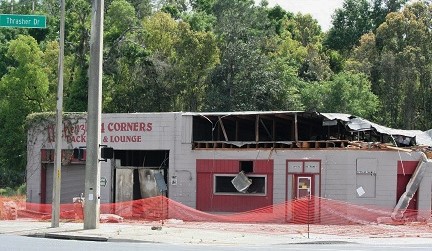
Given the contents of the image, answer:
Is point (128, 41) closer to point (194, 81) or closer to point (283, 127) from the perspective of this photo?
point (194, 81)

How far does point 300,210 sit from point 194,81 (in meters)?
34.3

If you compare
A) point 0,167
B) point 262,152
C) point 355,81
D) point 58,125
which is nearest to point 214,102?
point 355,81

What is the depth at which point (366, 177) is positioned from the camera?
3688 cm

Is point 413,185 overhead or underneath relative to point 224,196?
overhead

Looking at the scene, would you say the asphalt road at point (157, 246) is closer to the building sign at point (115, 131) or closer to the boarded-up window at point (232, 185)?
the boarded-up window at point (232, 185)

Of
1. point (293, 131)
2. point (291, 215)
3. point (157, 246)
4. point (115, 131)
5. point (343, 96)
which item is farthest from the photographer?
point (343, 96)

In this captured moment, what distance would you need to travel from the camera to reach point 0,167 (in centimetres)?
7331

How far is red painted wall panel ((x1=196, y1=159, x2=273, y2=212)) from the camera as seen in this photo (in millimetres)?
38438

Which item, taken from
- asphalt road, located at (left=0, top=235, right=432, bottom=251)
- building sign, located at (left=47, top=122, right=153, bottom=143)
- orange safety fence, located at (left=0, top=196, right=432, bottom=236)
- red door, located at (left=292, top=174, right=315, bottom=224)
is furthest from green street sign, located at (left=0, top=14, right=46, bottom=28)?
building sign, located at (left=47, top=122, right=153, bottom=143)

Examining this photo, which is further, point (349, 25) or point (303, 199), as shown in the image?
point (349, 25)

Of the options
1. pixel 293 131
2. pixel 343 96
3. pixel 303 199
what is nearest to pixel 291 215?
Result: pixel 303 199

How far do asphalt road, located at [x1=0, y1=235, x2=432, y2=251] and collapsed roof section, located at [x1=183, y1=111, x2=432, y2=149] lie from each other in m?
11.8

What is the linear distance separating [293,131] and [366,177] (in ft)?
18.8

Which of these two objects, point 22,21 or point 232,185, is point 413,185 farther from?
point 22,21
